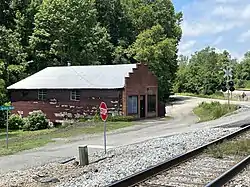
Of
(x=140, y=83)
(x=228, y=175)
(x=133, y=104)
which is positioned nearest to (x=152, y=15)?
(x=140, y=83)

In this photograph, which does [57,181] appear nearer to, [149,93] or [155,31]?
[149,93]

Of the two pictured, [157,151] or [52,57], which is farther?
[52,57]

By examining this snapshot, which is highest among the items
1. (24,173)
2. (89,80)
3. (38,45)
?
(38,45)

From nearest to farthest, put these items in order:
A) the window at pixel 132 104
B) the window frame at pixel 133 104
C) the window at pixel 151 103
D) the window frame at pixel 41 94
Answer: the window frame at pixel 133 104 → the window at pixel 132 104 → the window at pixel 151 103 → the window frame at pixel 41 94

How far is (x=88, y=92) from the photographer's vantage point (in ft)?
146

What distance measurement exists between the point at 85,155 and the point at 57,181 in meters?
2.89

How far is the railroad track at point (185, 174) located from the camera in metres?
9.97

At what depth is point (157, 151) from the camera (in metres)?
16.1

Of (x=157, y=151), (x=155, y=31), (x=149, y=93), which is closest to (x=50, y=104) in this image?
(x=149, y=93)

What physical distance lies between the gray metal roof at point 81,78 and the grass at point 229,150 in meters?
26.4

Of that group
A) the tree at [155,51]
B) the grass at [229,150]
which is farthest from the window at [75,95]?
the grass at [229,150]

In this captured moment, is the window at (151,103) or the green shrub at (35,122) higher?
the window at (151,103)

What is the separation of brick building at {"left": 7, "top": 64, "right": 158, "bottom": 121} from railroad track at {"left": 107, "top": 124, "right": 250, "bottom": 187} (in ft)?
95.8

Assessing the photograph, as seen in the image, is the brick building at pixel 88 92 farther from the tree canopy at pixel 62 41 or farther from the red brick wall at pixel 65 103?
the tree canopy at pixel 62 41
